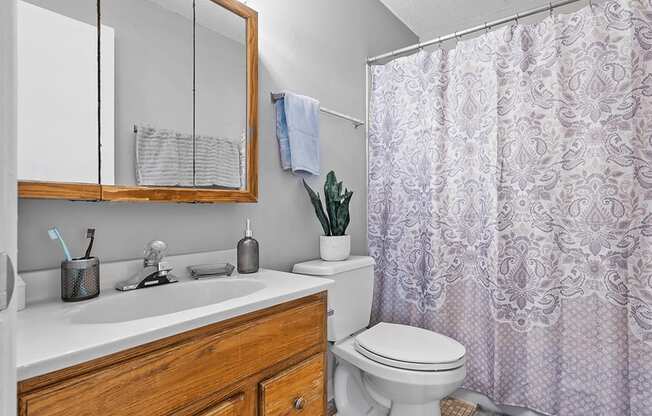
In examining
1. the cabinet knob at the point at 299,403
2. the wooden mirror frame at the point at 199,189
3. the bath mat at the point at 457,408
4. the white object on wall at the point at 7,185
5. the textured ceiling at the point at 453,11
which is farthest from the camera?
the textured ceiling at the point at 453,11

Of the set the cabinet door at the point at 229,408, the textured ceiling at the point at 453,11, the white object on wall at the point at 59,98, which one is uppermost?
the textured ceiling at the point at 453,11

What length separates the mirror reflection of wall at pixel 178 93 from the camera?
1097 millimetres

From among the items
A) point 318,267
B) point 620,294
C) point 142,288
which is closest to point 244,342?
point 142,288

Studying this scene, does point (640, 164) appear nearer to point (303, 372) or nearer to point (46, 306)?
point (303, 372)

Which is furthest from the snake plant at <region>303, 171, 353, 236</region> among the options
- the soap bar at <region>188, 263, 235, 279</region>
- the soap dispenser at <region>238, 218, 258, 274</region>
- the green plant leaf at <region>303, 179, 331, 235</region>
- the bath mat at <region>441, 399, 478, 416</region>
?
the bath mat at <region>441, 399, 478, 416</region>

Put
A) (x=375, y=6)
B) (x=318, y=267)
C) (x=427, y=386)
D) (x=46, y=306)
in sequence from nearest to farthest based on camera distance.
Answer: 1. (x=46, y=306)
2. (x=427, y=386)
3. (x=318, y=267)
4. (x=375, y=6)

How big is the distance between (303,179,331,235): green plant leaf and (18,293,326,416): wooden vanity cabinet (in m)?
0.62

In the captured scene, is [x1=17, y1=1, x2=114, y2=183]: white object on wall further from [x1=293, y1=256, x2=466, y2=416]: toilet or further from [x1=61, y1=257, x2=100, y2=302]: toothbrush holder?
[x1=293, y1=256, x2=466, y2=416]: toilet

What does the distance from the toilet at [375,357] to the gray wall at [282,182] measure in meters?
0.27

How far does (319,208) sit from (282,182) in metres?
0.22

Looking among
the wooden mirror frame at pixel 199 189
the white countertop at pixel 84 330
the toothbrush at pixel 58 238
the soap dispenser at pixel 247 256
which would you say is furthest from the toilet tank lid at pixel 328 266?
the toothbrush at pixel 58 238

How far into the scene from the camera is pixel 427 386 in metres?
1.37

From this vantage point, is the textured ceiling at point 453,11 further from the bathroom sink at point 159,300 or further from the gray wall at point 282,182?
the bathroom sink at point 159,300

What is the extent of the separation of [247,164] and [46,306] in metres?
0.78
